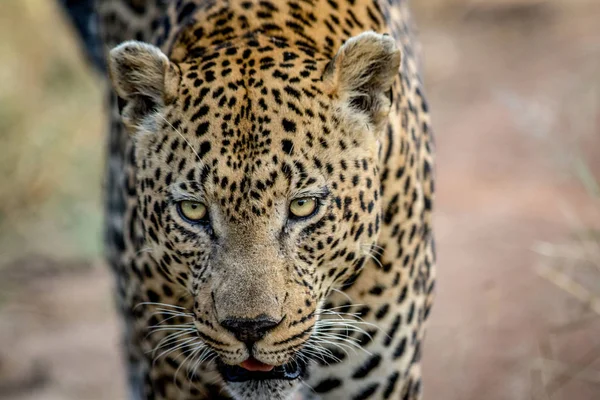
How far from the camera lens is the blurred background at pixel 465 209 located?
7.51 m

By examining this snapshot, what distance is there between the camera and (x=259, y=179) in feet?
13.4

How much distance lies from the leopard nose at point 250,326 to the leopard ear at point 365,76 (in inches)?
35.4

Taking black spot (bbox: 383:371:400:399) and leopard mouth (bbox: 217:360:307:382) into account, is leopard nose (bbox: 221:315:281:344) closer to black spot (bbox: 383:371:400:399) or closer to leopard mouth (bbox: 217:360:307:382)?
leopard mouth (bbox: 217:360:307:382)

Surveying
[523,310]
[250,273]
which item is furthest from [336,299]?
[523,310]

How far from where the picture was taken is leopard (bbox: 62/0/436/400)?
162 inches

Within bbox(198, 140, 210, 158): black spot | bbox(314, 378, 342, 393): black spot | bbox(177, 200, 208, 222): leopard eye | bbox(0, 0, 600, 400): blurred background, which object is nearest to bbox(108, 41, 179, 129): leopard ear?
bbox(198, 140, 210, 158): black spot

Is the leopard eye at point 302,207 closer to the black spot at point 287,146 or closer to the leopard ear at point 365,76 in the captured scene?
the black spot at point 287,146

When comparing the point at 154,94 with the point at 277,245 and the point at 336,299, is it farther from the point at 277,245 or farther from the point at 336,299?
the point at 336,299

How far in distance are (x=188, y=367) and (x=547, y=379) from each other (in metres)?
2.71

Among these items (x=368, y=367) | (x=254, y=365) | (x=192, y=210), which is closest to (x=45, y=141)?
(x=368, y=367)

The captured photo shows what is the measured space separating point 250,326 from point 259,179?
540 millimetres

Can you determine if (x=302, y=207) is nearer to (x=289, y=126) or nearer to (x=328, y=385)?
(x=289, y=126)

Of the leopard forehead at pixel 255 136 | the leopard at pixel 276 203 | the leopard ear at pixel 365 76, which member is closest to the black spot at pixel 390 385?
the leopard at pixel 276 203

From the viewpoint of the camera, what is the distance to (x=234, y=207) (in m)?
4.10
